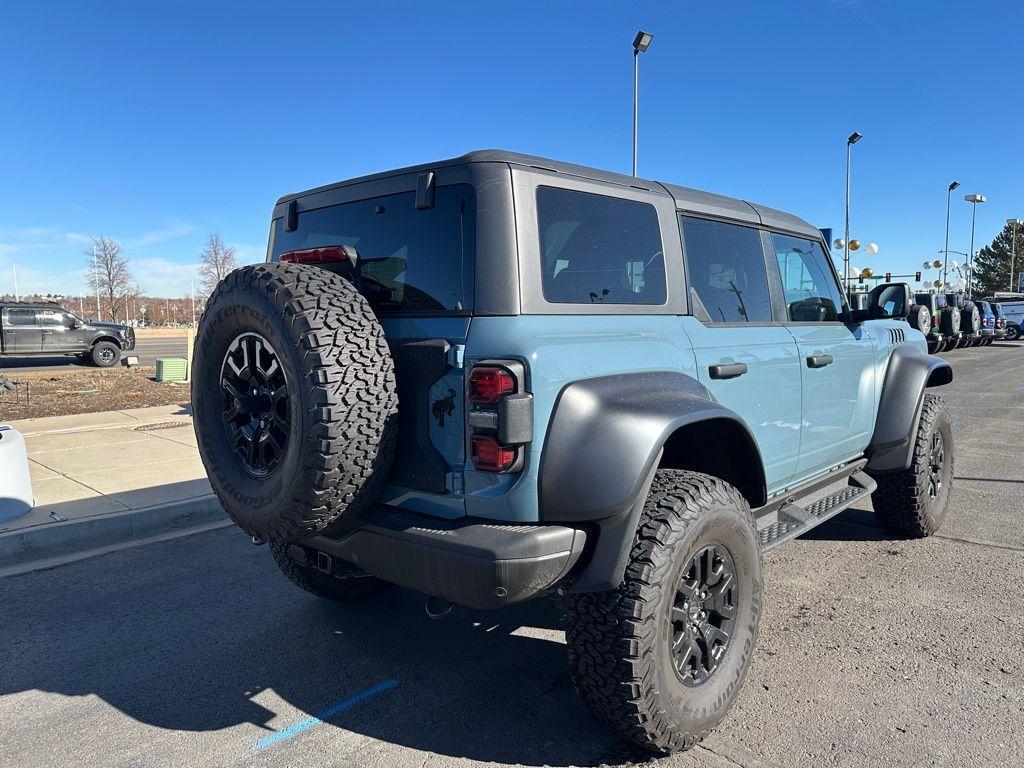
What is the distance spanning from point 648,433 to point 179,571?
3434 millimetres

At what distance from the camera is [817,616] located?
371cm

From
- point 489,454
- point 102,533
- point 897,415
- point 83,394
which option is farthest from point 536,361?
point 83,394

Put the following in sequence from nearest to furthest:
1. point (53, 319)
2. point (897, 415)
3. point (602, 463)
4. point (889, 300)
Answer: point (602, 463) < point (889, 300) < point (897, 415) < point (53, 319)

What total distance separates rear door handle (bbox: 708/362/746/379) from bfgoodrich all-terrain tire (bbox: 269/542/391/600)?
1980mm

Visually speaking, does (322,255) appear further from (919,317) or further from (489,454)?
(919,317)

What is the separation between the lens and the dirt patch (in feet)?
35.4

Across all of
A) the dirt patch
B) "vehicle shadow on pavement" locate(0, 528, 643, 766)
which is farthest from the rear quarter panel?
the dirt patch

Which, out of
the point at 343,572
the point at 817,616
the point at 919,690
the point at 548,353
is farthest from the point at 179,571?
the point at 919,690

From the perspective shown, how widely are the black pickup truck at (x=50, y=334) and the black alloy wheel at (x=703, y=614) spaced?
1937cm

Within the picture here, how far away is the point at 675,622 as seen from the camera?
2.69 meters

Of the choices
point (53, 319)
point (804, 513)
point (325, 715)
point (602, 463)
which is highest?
point (53, 319)

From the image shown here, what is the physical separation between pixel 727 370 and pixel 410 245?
1433 mm

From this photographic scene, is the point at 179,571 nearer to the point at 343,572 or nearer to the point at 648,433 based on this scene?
the point at 343,572

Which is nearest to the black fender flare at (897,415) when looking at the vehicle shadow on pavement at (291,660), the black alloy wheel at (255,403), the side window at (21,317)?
the vehicle shadow on pavement at (291,660)
